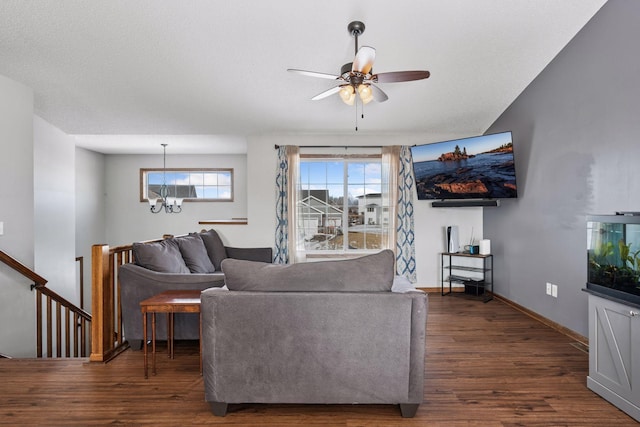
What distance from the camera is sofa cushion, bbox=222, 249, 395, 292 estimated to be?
195cm

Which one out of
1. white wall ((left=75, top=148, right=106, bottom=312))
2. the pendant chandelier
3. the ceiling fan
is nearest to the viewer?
the ceiling fan

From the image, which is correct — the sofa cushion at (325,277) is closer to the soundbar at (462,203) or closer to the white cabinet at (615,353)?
the white cabinet at (615,353)

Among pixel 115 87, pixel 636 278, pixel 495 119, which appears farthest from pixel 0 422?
pixel 495 119

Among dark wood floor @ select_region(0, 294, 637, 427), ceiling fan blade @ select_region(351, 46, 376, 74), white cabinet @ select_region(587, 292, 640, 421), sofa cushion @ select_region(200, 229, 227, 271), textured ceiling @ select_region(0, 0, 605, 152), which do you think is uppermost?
textured ceiling @ select_region(0, 0, 605, 152)

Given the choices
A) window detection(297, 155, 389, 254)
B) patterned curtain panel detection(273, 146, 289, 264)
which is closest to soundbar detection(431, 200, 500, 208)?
window detection(297, 155, 389, 254)

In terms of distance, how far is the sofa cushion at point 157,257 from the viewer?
3.20 meters

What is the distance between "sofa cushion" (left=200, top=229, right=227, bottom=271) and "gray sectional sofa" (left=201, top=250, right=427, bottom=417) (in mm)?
2726

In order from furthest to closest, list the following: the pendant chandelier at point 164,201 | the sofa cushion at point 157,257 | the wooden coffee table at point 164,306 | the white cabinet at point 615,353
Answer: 1. the pendant chandelier at point 164,201
2. the sofa cushion at point 157,257
3. the wooden coffee table at point 164,306
4. the white cabinet at point 615,353

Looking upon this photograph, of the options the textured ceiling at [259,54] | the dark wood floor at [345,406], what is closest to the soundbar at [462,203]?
the textured ceiling at [259,54]

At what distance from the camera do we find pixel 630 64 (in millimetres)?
2729

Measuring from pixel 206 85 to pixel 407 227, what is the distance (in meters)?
3.27

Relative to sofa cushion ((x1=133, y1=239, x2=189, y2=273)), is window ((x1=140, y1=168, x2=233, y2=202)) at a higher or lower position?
higher

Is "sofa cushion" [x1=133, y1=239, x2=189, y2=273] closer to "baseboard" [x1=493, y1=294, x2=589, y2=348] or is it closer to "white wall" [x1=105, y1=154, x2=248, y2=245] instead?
"white wall" [x1=105, y1=154, x2=248, y2=245]

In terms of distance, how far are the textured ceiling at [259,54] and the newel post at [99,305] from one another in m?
1.91
